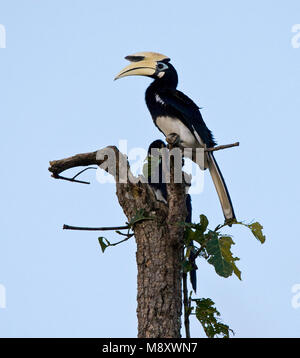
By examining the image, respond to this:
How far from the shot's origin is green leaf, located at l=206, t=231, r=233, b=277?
4219mm

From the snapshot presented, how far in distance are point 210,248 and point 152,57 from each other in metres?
2.86

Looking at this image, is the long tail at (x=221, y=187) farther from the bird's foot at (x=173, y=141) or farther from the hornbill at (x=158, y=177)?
the bird's foot at (x=173, y=141)

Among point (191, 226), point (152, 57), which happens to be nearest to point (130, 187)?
point (191, 226)

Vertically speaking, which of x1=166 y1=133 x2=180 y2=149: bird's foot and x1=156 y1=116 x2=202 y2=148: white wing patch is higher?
x1=156 y1=116 x2=202 y2=148: white wing patch

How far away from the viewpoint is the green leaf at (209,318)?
4.42m

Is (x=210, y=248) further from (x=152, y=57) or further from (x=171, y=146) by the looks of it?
(x=152, y=57)

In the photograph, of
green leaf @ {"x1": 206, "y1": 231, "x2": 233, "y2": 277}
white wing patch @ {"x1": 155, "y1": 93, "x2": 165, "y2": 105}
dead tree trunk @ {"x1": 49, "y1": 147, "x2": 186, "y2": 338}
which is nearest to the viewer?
dead tree trunk @ {"x1": 49, "y1": 147, "x2": 186, "y2": 338}

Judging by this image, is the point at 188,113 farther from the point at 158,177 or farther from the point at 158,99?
the point at 158,177

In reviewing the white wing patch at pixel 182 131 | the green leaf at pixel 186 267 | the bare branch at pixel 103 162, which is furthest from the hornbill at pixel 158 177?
the white wing patch at pixel 182 131

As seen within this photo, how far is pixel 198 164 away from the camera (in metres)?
5.91

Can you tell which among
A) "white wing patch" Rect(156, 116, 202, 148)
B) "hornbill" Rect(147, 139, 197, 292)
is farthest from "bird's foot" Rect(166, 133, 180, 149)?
"white wing patch" Rect(156, 116, 202, 148)

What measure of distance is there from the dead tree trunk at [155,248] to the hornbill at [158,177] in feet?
0.51

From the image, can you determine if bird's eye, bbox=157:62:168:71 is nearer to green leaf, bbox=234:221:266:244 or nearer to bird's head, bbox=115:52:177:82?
bird's head, bbox=115:52:177:82

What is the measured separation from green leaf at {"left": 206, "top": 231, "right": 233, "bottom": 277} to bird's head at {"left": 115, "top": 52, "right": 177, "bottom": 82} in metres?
2.63
